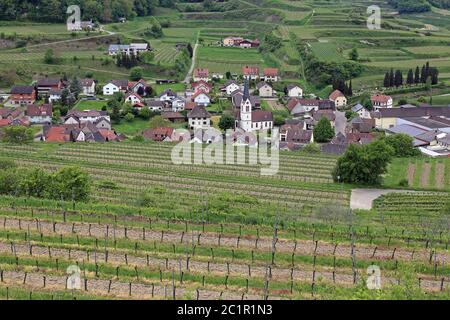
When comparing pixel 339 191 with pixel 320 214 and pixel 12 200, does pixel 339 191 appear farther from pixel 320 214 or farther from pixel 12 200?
pixel 12 200

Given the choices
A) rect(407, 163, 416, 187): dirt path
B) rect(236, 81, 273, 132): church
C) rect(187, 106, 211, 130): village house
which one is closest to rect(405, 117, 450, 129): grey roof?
rect(407, 163, 416, 187): dirt path

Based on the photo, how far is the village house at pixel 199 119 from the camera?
44.8 meters

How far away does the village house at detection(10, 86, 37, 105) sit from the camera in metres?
49.4

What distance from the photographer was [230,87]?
54.1 m

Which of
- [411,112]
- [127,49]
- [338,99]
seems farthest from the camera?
[127,49]

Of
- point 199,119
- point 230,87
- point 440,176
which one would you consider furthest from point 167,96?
point 440,176

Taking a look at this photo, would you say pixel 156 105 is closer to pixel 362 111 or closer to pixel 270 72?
pixel 270 72

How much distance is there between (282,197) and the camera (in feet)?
90.8

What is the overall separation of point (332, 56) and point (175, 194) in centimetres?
3714

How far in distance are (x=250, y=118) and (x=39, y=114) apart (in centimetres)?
1436

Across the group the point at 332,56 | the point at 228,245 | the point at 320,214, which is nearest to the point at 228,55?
the point at 332,56

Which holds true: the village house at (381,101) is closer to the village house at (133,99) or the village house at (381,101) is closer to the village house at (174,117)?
the village house at (174,117)
